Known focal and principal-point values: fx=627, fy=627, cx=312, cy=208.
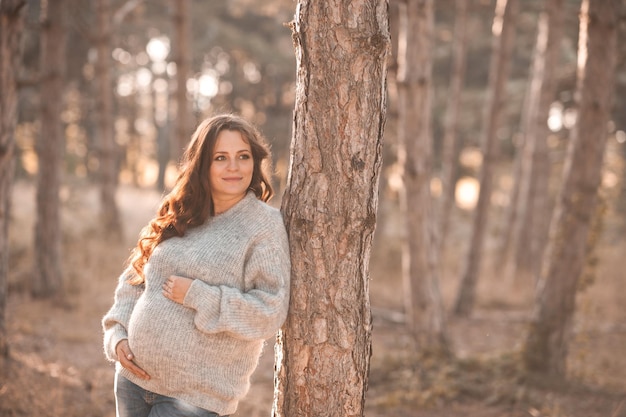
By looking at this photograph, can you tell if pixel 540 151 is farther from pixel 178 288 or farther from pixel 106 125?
pixel 178 288

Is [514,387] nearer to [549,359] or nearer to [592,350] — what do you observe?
[549,359]

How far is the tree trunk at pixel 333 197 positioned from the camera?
2.67m

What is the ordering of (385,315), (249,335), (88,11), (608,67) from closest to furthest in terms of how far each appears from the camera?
(249,335)
(608,67)
(385,315)
(88,11)

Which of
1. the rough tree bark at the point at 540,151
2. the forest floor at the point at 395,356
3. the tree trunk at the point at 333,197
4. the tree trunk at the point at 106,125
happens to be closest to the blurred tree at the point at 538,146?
the rough tree bark at the point at 540,151

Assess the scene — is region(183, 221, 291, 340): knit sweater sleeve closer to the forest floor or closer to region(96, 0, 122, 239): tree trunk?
the forest floor

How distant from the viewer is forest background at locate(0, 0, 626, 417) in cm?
547

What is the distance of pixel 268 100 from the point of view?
2208 cm

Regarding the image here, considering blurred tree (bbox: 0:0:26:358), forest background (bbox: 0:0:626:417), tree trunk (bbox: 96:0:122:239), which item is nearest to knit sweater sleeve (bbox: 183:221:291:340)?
forest background (bbox: 0:0:626:417)

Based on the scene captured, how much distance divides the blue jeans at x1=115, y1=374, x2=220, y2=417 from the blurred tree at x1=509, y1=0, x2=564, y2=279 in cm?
784

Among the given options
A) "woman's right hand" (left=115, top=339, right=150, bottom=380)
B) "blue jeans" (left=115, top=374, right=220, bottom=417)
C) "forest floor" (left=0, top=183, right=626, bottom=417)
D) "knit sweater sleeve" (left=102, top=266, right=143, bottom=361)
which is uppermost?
"knit sweater sleeve" (left=102, top=266, right=143, bottom=361)

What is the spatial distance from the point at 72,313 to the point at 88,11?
6185mm

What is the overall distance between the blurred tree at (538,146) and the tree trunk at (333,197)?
6922 mm

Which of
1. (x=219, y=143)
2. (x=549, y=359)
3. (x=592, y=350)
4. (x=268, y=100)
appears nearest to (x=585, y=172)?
(x=549, y=359)

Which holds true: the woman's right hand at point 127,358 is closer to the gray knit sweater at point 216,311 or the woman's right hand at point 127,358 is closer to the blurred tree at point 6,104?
the gray knit sweater at point 216,311
